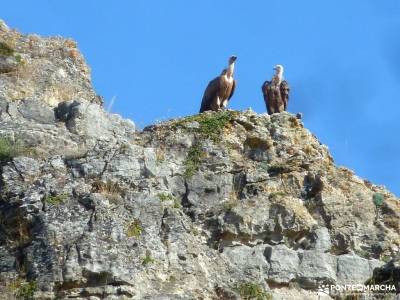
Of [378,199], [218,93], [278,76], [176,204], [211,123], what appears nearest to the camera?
[176,204]

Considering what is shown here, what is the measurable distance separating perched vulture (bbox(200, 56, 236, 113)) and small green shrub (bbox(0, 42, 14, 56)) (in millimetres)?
4521

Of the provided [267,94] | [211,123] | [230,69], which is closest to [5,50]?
[230,69]

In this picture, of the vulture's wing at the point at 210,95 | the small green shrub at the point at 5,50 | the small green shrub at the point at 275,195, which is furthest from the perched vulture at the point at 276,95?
the small green shrub at the point at 5,50

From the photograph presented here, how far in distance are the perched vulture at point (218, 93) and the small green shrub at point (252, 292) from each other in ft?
25.4

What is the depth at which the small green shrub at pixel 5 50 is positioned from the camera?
90.1 feet

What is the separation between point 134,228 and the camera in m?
20.6

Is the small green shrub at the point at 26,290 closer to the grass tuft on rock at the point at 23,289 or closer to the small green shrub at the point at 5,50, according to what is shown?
the grass tuft on rock at the point at 23,289

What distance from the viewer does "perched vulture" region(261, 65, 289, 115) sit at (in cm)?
2867

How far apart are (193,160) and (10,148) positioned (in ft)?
12.2

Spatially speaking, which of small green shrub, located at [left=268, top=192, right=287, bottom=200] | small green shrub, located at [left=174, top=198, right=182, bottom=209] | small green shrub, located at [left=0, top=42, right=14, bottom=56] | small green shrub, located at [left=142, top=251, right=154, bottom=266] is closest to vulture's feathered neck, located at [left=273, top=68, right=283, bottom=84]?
small green shrub, located at [left=0, top=42, right=14, bottom=56]

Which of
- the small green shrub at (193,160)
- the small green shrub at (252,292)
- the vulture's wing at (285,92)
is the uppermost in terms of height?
the vulture's wing at (285,92)

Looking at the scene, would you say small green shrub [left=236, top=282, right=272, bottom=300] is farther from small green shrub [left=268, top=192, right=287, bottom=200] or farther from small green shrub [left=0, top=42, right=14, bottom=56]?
small green shrub [left=0, top=42, right=14, bottom=56]

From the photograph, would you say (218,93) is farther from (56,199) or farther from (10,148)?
(56,199)

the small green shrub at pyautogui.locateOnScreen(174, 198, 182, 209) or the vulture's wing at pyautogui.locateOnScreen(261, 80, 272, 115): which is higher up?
the vulture's wing at pyautogui.locateOnScreen(261, 80, 272, 115)
